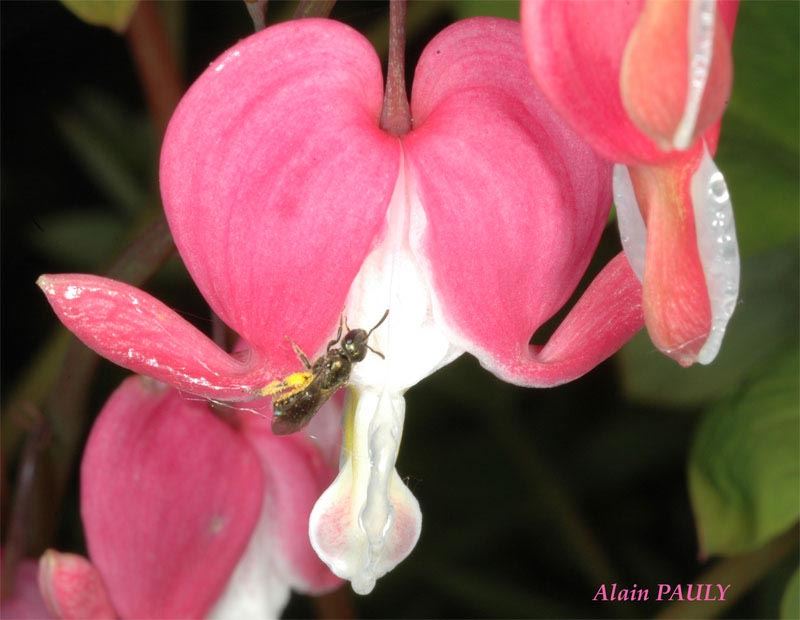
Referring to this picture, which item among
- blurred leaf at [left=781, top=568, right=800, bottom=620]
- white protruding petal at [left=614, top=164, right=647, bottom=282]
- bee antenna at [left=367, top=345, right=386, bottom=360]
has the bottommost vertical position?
blurred leaf at [left=781, top=568, right=800, bottom=620]

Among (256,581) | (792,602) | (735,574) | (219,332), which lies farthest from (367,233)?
(735,574)

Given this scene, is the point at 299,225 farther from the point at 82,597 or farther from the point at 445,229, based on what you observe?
the point at 82,597

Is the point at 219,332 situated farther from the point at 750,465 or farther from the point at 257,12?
the point at 750,465

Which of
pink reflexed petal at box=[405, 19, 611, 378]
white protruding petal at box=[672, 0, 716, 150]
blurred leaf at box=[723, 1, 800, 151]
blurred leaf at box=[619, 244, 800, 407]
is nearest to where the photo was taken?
white protruding petal at box=[672, 0, 716, 150]

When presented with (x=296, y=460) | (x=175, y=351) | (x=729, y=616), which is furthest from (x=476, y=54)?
(x=729, y=616)

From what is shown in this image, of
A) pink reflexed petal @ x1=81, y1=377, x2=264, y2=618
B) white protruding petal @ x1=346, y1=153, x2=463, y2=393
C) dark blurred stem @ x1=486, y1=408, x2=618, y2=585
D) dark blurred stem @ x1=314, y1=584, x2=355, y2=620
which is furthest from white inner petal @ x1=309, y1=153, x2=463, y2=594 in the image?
dark blurred stem @ x1=486, y1=408, x2=618, y2=585

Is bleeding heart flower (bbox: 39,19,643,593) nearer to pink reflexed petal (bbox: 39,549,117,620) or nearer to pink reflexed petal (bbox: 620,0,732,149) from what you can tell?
pink reflexed petal (bbox: 620,0,732,149)

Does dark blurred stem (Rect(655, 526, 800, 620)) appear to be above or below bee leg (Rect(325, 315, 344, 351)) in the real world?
below
